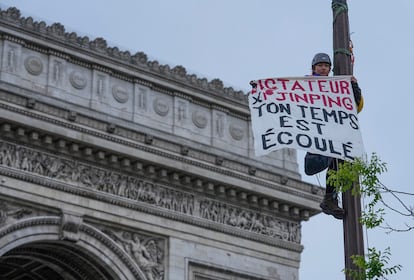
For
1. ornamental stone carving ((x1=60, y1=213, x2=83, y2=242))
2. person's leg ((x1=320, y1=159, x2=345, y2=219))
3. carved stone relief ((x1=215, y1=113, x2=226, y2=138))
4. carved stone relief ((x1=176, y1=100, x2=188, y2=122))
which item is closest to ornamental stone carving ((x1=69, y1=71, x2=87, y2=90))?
carved stone relief ((x1=176, y1=100, x2=188, y2=122))

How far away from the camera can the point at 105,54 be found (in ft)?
93.6

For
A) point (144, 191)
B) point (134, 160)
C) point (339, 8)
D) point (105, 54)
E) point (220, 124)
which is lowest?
point (339, 8)

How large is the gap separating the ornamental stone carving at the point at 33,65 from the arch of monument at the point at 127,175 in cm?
3

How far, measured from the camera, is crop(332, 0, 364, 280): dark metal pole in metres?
9.51

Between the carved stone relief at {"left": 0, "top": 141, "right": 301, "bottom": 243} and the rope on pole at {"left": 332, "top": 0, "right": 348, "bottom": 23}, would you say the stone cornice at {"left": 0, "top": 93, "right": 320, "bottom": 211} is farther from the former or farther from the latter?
the rope on pole at {"left": 332, "top": 0, "right": 348, "bottom": 23}

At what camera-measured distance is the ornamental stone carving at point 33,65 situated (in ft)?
88.7

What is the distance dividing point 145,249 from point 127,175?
2010 mm

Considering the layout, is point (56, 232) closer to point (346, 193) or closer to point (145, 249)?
point (145, 249)

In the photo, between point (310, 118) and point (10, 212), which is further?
point (10, 212)

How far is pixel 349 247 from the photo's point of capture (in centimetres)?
950

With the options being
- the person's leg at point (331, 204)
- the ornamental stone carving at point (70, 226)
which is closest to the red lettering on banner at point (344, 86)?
the person's leg at point (331, 204)

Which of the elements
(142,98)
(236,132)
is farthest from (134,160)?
(236,132)

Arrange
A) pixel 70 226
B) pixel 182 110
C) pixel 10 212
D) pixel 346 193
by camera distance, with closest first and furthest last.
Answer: pixel 346 193 < pixel 10 212 < pixel 70 226 < pixel 182 110

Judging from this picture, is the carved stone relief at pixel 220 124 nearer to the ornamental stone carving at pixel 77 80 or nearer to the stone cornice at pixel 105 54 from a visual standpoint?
the stone cornice at pixel 105 54
